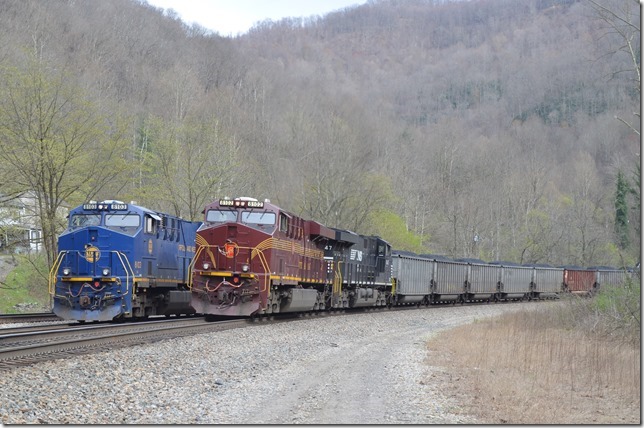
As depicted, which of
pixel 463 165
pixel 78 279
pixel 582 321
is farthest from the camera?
pixel 463 165

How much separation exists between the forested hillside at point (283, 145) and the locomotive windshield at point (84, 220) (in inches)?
260

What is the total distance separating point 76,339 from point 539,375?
10.4m

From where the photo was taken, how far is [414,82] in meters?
184

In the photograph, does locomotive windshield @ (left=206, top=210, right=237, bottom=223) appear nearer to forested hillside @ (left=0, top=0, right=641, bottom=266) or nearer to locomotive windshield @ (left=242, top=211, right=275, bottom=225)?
locomotive windshield @ (left=242, top=211, right=275, bottom=225)

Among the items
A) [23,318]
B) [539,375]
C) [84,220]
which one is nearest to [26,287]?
[23,318]

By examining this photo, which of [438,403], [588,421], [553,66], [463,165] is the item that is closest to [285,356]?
[438,403]

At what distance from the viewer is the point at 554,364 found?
16656 mm

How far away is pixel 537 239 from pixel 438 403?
65629mm

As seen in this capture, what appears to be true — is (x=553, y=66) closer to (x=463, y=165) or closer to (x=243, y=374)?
(x=463, y=165)

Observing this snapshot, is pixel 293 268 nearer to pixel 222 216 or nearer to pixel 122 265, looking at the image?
pixel 222 216

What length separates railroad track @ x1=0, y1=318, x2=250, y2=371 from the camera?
13.0 metres

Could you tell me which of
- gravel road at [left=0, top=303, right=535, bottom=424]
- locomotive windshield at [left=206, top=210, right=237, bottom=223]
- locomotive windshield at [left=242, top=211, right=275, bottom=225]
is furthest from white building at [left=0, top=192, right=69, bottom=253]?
gravel road at [left=0, top=303, right=535, bottom=424]

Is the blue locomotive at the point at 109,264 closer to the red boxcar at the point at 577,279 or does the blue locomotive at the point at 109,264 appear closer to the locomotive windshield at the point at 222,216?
the locomotive windshield at the point at 222,216

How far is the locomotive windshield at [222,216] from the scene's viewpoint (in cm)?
2330
